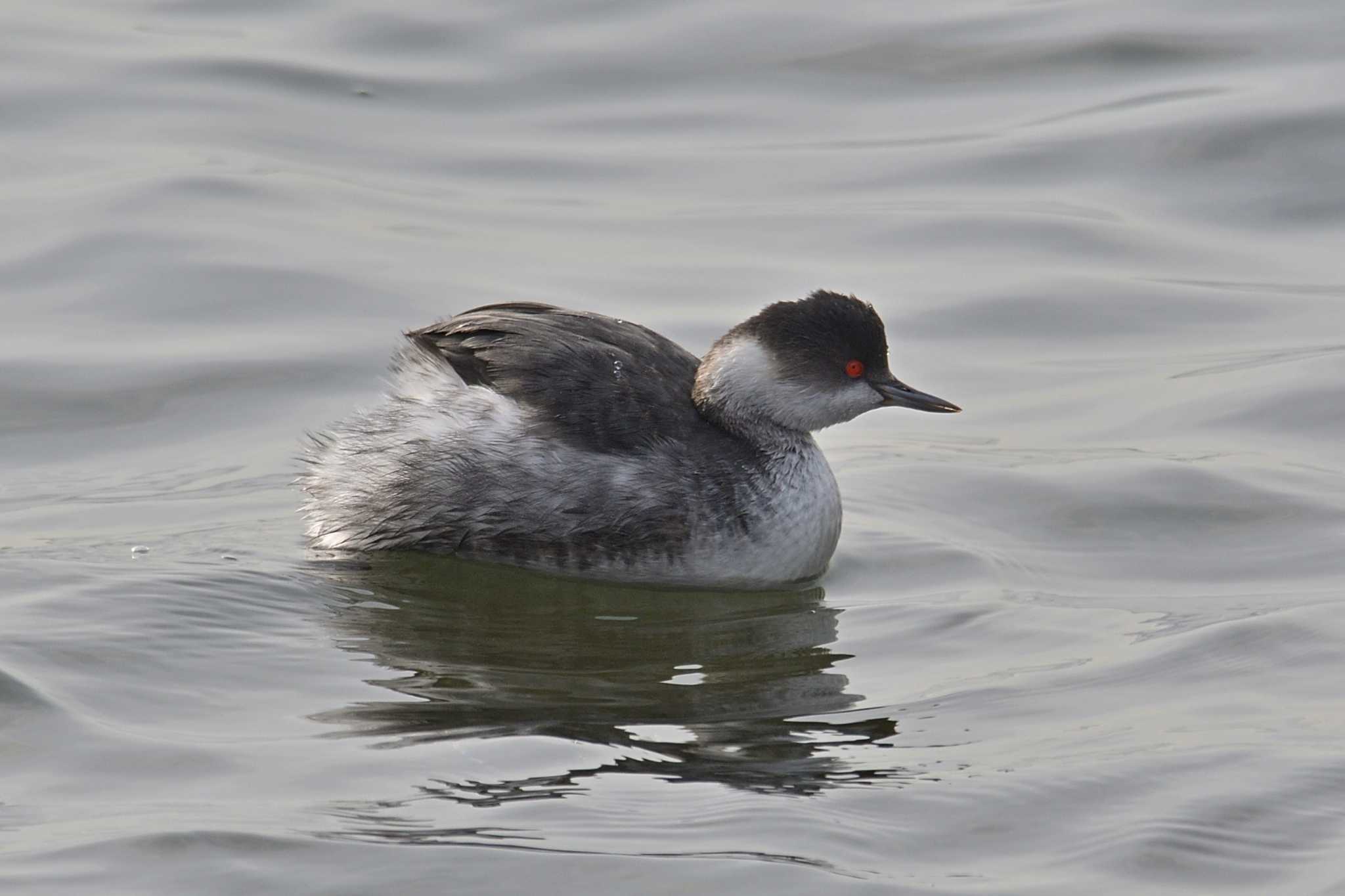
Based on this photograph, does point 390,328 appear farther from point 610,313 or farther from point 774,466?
point 774,466

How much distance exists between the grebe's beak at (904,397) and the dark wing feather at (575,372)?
0.61 m

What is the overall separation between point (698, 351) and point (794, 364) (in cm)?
185

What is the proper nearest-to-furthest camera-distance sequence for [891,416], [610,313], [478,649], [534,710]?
[534,710] < [478,649] < [891,416] < [610,313]

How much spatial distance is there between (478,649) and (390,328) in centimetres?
320

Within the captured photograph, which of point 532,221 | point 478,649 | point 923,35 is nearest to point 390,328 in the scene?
point 532,221

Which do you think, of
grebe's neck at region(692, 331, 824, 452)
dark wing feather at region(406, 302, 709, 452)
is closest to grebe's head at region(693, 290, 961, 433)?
grebe's neck at region(692, 331, 824, 452)

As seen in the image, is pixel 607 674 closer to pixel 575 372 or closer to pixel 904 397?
pixel 575 372

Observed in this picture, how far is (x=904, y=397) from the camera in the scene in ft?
22.5

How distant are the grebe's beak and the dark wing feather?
1.99ft

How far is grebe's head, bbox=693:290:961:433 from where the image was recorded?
665 cm

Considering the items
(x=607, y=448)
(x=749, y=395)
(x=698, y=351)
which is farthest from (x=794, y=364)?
(x=698, y=351)

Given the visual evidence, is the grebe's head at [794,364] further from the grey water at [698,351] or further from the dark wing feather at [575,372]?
the grey water at [698,351]

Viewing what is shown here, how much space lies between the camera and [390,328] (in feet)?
28.8

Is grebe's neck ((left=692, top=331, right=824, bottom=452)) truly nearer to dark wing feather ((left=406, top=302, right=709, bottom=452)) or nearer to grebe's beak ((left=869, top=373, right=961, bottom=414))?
dark wing feather ((left=406, top=302, right=709, bottom=452))
